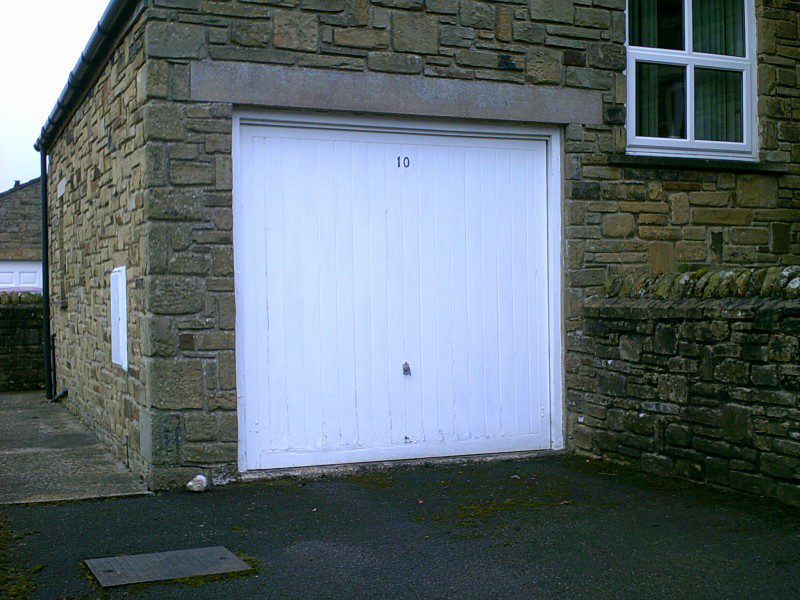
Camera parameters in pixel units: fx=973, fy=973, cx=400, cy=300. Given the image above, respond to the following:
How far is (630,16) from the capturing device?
27.2 ft

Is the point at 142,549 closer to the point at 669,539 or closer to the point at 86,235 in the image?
the point at 669,539

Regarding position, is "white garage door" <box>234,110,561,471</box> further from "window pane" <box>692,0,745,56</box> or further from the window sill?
"window pane" <box>692,0,745,56</box>

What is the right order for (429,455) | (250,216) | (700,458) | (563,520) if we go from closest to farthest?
1. (563,520)
2. (700,458)
3. (250,216)
4. (429,455)

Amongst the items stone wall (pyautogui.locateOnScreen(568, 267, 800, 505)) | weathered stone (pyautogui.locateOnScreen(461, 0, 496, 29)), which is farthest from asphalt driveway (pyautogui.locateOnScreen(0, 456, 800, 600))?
weathered stone (pyautogui.locateOnScreen(461, 0, 496, 29))

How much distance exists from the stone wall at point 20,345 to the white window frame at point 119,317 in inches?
270

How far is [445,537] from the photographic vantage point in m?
5.46

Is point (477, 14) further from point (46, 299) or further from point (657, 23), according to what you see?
point (46, 299)

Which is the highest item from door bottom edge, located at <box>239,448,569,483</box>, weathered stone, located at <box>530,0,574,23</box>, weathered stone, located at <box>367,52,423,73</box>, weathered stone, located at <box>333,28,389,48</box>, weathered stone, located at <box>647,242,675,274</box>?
weathered stone, located at <box>530,0,574,23</box>

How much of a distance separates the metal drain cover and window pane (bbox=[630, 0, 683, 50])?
18.3ft

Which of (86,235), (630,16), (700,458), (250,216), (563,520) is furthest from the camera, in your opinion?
(86,235)

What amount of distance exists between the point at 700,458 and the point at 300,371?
116 inches

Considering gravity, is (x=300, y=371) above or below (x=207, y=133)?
below

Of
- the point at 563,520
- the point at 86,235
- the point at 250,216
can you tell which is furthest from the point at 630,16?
the point at 86,235

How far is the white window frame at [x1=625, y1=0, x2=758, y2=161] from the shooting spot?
26.9ft
